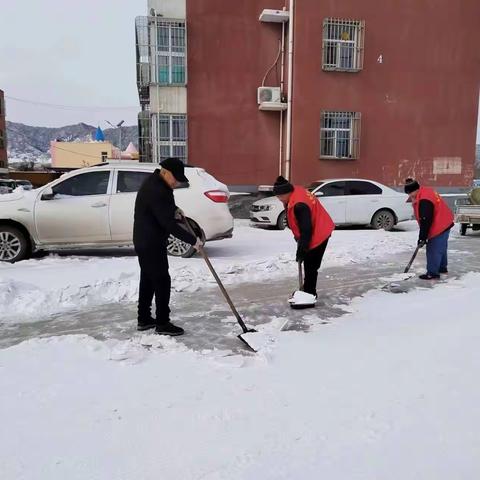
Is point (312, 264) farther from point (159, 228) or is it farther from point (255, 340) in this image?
point (159, 228)

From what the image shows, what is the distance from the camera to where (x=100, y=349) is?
12.1ft

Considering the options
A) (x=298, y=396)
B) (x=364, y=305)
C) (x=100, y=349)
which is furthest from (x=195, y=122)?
(x=298, y=396)

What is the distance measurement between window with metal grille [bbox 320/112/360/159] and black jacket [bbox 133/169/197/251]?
1111 cm

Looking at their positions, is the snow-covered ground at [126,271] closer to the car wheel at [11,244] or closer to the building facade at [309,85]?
the car wheel at [11,244]

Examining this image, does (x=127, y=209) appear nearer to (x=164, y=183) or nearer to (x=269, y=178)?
(x=164, y=183)

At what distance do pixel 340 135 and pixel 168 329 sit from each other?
1192cm

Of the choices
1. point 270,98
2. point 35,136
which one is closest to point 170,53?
point 270,98

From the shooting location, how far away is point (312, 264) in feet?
16.2

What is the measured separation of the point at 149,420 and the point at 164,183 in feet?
6.55

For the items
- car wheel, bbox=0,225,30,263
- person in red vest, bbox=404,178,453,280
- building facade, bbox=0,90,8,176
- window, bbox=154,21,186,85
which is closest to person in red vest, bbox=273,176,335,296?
person in red vest, bbox=404,178,453,280

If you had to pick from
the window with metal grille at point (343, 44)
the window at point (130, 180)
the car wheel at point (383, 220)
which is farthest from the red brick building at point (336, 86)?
the window at point (130, 180)

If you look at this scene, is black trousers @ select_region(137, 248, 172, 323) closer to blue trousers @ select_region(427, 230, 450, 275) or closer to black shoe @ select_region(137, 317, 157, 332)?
black shoe @ select_region(137, 317, 157, 332)

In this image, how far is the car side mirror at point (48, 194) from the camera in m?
7.18

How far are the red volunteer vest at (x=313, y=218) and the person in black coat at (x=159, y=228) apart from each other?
3.89 feet
